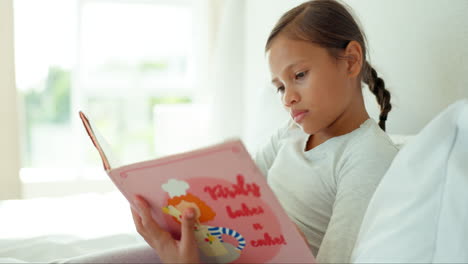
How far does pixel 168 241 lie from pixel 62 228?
57 centimetres

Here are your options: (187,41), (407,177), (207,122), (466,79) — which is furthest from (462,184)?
(187,41)

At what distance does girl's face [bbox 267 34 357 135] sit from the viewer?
898 millimetres

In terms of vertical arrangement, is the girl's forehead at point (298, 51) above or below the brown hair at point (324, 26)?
below

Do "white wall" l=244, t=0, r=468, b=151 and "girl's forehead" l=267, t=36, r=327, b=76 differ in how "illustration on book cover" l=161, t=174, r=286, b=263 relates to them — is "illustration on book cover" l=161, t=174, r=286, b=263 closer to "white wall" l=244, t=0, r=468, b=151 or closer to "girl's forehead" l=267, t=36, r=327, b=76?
"girl's forehead" l=267, t=36, r=327, b=76

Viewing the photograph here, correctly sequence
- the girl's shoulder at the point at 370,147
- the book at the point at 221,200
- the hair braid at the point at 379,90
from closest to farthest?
the book at the point at 221,200 → the girl's shoulder at the point at 370,147 → the hair braid at the point at 379,90

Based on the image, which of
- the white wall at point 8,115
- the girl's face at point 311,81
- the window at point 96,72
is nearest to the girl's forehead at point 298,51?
the girl's face at point 311,81

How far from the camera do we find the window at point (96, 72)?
10.8ft

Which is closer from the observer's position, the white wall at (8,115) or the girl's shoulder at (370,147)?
the girl's shoulder at (370,147)

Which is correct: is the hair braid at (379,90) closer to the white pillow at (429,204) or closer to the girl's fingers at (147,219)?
the white pillow at (429,204)

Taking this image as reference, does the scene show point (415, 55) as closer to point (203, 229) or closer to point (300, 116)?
point (300, 116)

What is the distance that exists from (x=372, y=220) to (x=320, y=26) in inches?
16.7

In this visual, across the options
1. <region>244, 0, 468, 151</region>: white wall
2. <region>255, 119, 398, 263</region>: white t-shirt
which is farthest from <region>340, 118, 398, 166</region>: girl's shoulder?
<region>244, 0, 468, 151</region>: white wall

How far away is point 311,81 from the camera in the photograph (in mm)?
897

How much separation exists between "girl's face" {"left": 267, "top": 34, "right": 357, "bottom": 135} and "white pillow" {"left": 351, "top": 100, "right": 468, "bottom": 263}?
0.96 feet
